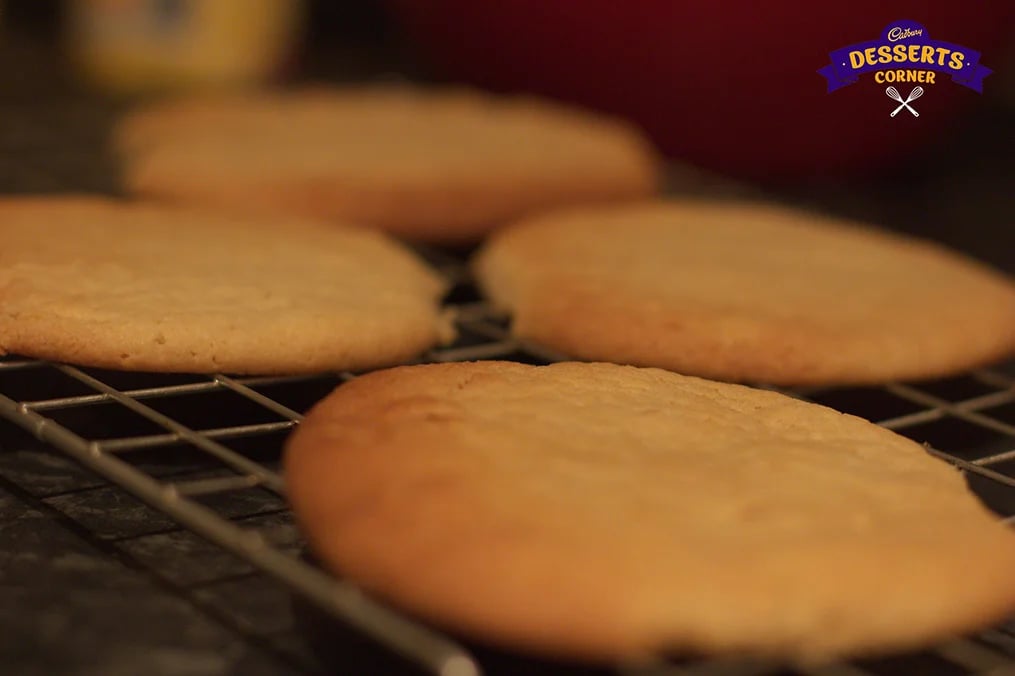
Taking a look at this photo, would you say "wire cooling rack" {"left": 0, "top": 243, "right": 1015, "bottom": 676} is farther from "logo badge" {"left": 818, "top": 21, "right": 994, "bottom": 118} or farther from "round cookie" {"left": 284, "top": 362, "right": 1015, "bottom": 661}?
"logo badge" {"left": 818, "top": 21, "right": 994, "bottom": 118}

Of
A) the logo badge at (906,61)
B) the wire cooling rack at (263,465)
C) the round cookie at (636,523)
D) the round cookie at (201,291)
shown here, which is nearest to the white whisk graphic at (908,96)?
the logo badge at (906,61)

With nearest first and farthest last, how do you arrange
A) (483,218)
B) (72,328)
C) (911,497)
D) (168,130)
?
(911,497) → (72,328) → (483,218) → (168,130)

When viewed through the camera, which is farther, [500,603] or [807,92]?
[807,92]

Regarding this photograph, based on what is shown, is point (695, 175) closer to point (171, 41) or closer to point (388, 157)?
point (388, 157)

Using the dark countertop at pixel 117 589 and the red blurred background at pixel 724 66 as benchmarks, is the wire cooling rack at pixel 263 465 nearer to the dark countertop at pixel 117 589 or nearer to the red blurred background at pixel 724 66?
the dark countertop at pixel 117 589

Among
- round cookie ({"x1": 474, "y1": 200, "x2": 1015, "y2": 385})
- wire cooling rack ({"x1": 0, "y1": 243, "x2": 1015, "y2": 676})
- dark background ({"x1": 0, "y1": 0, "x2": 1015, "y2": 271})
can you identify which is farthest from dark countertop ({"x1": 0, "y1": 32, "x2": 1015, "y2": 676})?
dark background ({"x1": 0, "y1": 0, "x2": 1015, "y2": 271})

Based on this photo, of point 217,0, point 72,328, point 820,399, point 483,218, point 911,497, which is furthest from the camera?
point 217,0

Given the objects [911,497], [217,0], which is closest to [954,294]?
[911,497]

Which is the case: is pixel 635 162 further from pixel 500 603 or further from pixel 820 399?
pixel 500 603
